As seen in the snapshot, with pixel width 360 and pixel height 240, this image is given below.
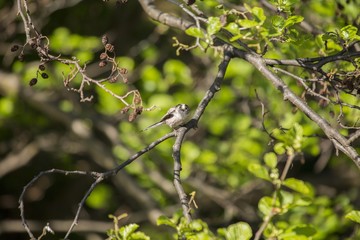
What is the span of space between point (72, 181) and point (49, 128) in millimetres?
768

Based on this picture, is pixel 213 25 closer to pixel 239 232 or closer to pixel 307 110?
pixel 307 110

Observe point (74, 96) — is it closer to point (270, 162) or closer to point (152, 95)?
point (152, 95)

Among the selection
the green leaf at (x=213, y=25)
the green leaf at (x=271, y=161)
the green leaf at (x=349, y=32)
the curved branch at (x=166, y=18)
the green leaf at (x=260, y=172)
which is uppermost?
the green leaf at (x=213, y=25)

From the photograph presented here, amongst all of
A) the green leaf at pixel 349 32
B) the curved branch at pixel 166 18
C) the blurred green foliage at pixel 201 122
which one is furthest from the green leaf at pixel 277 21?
the blurred green foliage at pixel 201 122

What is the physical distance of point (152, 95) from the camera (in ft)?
13.9

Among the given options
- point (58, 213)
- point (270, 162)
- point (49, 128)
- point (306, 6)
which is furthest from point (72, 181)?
point (270, 162)

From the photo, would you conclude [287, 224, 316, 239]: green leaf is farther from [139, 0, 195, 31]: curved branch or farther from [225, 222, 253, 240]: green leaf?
[139, 0, 195, 31]: curved branch

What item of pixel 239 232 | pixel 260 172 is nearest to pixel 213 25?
pixel 260 172

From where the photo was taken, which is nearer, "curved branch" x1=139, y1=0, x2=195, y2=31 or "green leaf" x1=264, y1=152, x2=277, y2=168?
"green leaf" x1=264, y1=152, x2=277, y2=168

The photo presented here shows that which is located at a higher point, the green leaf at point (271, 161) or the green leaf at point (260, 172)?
the green leaf at point (260, 172)

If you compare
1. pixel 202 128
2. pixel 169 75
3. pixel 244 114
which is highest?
pixel 169 75

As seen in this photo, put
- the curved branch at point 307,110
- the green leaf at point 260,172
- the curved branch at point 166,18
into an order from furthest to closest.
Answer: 1. the curved branch at point 166,18
2. the green leaf at point 260,172
3. the curved branch at point 307,110

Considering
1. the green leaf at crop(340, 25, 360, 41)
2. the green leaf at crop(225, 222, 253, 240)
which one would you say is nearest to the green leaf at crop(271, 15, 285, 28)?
the green leaf at crop(340, 25, 360, 41)

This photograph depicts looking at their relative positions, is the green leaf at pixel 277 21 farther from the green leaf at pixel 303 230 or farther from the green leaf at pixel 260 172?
the green leaf at pixel 303 230
